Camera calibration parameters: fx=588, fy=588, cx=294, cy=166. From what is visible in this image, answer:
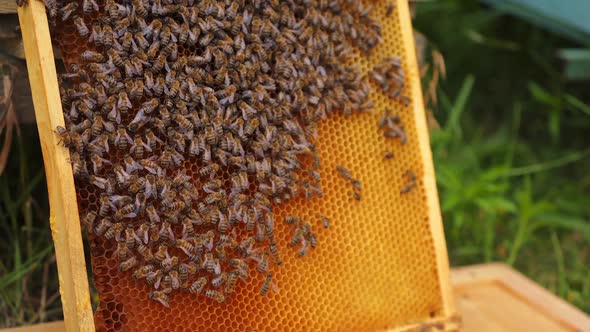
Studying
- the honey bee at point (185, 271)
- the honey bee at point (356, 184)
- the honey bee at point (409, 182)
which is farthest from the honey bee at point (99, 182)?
the honey bee at point (409, 182)

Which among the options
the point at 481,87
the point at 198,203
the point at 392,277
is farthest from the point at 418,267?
the point at 481,87

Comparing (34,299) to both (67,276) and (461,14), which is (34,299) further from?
(461,14)

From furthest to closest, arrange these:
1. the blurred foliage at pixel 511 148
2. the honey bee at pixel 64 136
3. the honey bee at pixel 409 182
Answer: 1. the blurred foliage at pixel 511 148
2. the honey bee at pixel 409 182
3. the honey bee at pixel 64 136

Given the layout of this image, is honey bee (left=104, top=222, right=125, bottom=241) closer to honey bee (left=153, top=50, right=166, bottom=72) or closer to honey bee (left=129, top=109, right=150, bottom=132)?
honey bee (left=129, top=109, right=150, bottom=132)

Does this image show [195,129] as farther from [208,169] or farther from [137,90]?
[137,90]

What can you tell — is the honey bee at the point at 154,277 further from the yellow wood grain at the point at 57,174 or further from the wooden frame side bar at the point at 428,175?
the wooden frame side bar at the point at 428,175

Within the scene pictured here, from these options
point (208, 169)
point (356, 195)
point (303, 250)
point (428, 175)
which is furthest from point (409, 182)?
point (208, 169)

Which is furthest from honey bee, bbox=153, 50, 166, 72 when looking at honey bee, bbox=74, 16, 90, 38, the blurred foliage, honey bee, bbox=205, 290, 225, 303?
the blurred foliage
